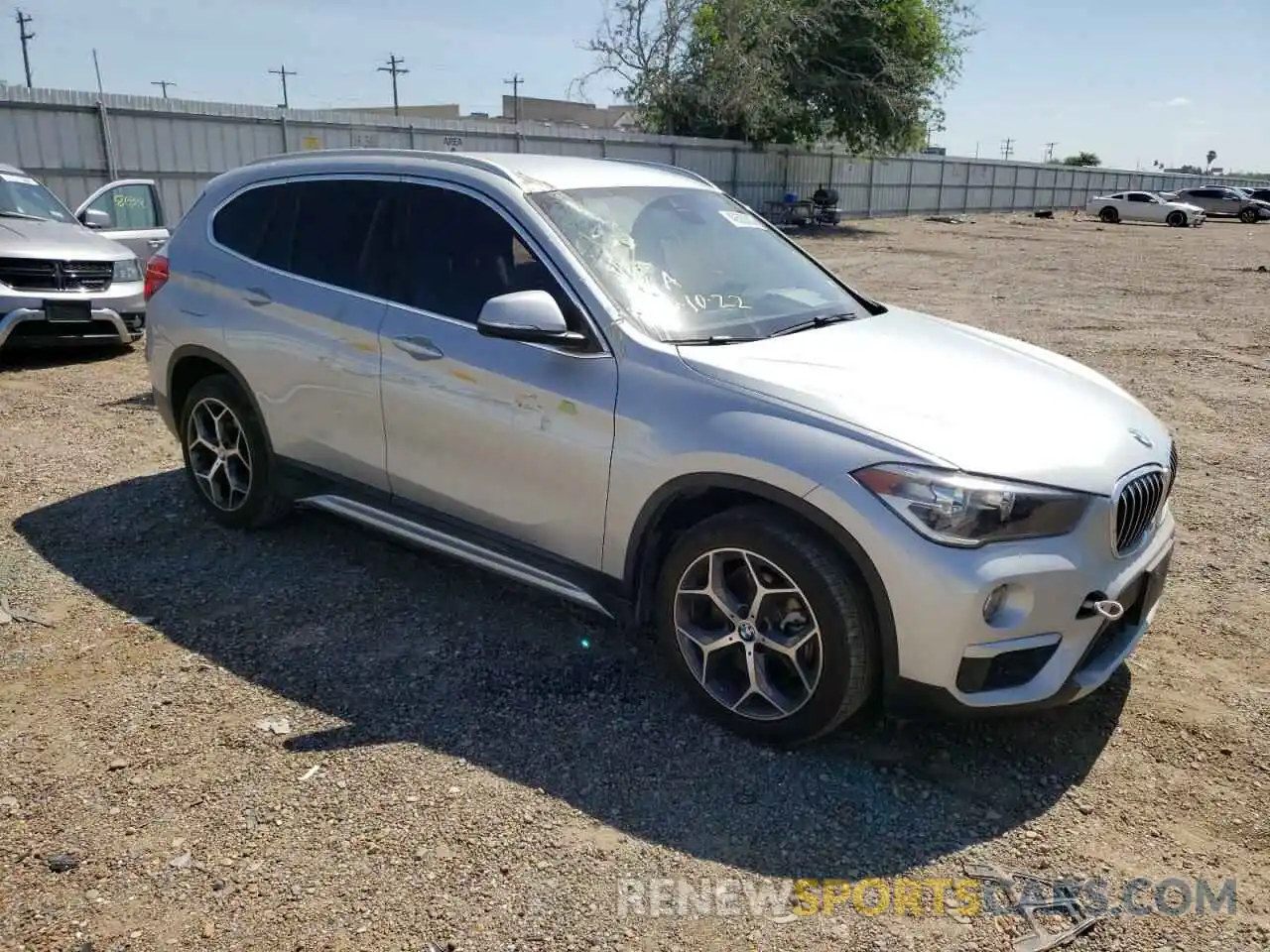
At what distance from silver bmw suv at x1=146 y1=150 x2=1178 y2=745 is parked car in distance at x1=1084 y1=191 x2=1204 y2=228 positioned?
44.0 metres

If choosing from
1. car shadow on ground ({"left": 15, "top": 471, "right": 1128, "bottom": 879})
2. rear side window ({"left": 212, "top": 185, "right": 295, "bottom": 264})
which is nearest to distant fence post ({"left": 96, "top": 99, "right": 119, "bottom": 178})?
rear side window ({"left": 212, "top": 185, "right": 295, "bottom": 264})

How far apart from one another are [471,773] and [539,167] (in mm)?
2452

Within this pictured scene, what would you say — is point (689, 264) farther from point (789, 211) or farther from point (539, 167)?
point (789, 211)

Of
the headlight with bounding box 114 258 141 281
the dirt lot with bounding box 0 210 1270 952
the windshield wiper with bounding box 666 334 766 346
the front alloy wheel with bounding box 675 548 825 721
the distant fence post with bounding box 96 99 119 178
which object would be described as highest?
the distant fence post with bounding box 96 99 119 178

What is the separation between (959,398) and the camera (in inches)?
129

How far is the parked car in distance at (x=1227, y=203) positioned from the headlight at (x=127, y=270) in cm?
4922

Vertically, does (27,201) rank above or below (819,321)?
above

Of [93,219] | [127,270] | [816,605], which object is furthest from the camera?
[93,219]

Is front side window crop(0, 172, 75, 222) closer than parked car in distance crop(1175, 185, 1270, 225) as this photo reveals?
Yes

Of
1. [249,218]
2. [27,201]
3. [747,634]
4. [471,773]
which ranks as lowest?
[471,773]

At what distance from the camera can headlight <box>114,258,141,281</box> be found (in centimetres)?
925

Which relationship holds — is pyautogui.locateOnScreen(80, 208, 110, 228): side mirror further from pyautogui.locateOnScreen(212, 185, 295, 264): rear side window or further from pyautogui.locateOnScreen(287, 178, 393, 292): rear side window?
pyautogui.locateOnScreen(287, 178, 393, 292): rear side window

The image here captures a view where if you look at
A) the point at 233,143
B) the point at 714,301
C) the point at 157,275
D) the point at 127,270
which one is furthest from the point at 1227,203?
the point at 157,275

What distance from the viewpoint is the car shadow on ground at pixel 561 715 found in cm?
298
